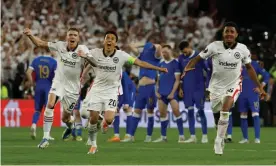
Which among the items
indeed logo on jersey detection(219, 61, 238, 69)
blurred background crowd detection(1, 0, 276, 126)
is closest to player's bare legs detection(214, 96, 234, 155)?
indeed logo on jersey detection(219, 61, 238, 69)

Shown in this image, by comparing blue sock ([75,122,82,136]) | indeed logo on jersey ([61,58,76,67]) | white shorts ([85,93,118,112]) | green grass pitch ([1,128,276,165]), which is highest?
indeed logo on jersey ([61,58,76,67])

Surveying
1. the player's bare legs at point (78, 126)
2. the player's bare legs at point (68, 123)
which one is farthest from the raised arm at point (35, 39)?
the player's bare legs at point (78, 126)

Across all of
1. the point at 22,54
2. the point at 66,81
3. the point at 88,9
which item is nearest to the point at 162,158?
the point at 66,81

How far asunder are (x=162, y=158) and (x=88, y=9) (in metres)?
21.6

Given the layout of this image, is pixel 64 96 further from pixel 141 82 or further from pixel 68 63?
pixel 141 82

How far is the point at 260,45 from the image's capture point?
118 ft

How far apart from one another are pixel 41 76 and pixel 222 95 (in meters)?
7.86

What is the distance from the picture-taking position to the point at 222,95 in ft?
63.4

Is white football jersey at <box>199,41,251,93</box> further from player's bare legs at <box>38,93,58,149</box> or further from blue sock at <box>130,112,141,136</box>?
blue sock at <box>130,112,141,136</box>

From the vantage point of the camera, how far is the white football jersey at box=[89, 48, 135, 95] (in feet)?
64.2

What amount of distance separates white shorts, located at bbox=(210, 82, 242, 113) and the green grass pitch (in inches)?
36.8

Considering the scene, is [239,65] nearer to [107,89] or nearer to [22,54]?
[107,89]

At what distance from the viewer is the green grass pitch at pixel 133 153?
56.2 ft

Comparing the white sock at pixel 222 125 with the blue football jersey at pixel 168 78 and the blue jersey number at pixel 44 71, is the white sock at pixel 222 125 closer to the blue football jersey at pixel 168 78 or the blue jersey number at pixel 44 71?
the blue football jersey at pixel 168 78
